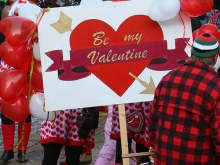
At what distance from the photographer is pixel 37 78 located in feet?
14.2

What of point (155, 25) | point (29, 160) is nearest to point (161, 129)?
point (155, 25)

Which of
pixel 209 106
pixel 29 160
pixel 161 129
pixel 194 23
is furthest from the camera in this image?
pixel 29 160

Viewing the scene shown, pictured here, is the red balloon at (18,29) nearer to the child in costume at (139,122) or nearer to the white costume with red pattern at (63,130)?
the white costume with red pattern at (63,130)

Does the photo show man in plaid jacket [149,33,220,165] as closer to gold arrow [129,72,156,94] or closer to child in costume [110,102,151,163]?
gold arrow [129,72,156,94]

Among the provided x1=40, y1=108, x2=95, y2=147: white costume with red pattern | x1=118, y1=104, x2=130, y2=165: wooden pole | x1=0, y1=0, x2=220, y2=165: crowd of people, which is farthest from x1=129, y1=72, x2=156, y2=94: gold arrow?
x1=40, y1=108, x2=95, y2=147: white costume with red pattern

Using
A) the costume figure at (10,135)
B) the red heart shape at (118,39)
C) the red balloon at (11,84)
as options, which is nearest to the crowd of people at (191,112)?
the red heart shape at (118,39)

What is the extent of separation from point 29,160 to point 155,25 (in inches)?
113

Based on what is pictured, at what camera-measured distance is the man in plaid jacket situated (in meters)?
3.35

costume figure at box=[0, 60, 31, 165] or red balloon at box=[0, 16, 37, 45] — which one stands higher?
red balloon at box=[0, 16, 37, 45]

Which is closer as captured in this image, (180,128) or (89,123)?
(180,128)

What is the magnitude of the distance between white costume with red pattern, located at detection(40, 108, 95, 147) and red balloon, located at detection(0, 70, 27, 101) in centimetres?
80

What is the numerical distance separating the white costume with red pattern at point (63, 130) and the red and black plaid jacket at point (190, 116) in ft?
5.45

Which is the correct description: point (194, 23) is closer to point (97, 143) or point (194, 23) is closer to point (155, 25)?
point (155, 25)

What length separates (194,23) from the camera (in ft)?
15.4
